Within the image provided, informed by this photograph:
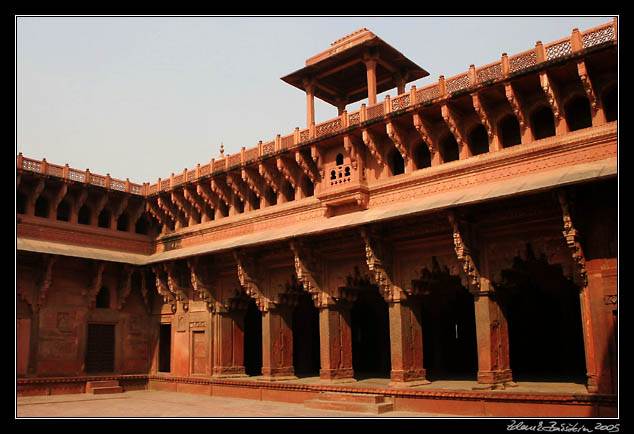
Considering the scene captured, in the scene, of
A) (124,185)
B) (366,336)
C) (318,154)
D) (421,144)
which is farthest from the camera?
(124,185)

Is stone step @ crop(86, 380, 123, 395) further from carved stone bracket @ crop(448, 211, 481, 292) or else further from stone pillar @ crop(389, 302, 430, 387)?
carved stone bracket @ crop(448, 211, 481, 292)

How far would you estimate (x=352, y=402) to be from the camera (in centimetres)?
1516

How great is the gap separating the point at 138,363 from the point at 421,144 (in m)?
13.6

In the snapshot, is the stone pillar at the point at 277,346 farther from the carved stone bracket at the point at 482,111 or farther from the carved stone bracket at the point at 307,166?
the carved stone bracket at the point at 482,111

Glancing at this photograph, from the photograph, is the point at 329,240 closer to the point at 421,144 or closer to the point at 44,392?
the point at 421,144

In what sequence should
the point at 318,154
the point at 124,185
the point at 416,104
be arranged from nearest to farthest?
the point at 416,104, the point at 318,154, the point at 124,185

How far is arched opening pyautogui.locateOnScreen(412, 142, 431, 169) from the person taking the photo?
682 inches

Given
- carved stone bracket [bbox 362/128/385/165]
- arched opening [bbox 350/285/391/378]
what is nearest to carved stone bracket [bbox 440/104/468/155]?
carved stone bracket [bbox 362/128/385/165]

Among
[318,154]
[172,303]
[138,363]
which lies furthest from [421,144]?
[138,363]

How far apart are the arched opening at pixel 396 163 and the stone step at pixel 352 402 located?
6347 mm

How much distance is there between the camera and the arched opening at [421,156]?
17312mm

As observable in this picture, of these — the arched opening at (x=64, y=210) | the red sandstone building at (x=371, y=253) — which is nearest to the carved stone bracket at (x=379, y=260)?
the red sandstone building at (x=371, y=253)

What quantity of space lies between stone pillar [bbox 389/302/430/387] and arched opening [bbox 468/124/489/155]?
442cm

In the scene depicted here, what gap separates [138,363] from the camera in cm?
2330
